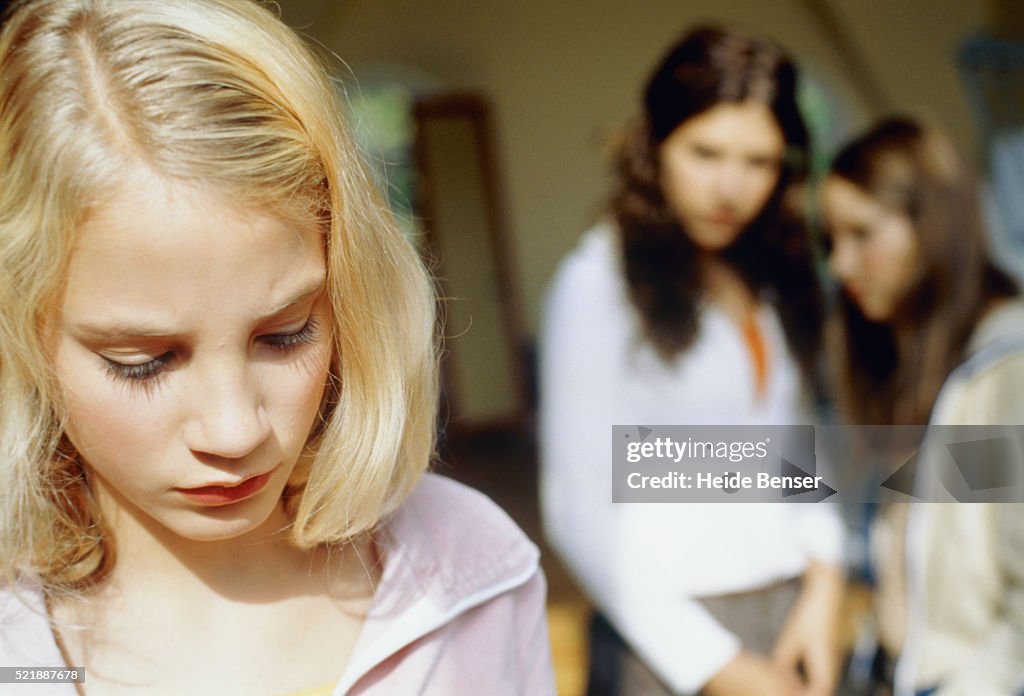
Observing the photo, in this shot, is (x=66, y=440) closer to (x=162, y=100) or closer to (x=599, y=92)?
(x=162, y=100)

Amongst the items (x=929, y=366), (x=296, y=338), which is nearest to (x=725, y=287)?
(x=929, y=366)

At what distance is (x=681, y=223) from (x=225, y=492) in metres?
0.96

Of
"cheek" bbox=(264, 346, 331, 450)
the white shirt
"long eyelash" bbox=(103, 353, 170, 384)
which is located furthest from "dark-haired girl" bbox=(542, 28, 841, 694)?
"long eyelash" bbox=(103, 353, 170, 384)

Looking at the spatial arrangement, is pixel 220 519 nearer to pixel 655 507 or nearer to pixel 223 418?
pixel 223 418

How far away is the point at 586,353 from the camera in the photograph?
1.41 meters

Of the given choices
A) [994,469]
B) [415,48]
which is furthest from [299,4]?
[994,469]

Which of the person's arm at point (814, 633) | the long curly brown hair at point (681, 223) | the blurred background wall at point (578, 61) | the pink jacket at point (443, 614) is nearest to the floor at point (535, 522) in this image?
the pink jacket at point (443, 614)

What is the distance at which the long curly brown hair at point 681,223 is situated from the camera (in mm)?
1431

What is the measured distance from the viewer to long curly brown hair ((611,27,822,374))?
1431mm

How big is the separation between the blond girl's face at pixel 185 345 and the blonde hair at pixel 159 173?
0.07ft

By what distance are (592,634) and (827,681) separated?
1.16 feet

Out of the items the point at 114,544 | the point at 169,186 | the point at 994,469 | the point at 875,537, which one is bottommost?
the point at 875,537
